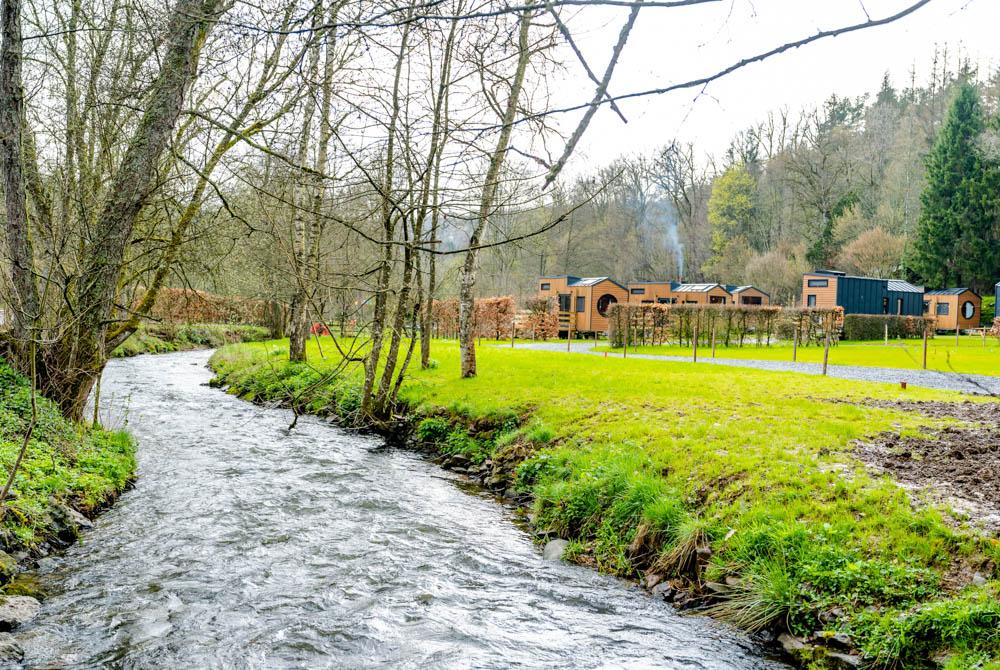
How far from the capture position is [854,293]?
33719 millimetres

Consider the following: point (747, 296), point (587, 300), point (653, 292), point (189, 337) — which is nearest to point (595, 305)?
point (587, 300)

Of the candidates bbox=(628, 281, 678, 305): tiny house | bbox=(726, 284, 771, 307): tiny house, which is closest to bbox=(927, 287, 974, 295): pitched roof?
bbox=(726, 284, 771, 307): tiny house

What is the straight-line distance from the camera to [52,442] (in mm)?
7008

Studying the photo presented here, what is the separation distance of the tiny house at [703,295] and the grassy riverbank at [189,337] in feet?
66.2

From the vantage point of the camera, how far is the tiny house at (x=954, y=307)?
121 feet

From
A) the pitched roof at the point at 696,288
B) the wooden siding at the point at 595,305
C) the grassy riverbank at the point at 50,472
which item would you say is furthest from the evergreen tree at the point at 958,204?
the grassy riverbank at the point at 50,472

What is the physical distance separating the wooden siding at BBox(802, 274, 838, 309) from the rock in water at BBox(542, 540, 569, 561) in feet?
102

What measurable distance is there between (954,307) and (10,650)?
142 feet

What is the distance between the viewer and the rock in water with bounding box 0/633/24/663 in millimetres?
3843

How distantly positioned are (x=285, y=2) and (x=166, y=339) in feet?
82.2

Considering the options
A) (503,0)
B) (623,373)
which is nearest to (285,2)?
(503,0)

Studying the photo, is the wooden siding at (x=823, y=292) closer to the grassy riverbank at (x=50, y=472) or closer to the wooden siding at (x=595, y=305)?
the wooden siding at (x=595, y=305)

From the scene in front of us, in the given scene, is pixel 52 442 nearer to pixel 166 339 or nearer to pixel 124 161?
pixel 124 161

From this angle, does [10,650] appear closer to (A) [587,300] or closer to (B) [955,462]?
(B) [955,462]
